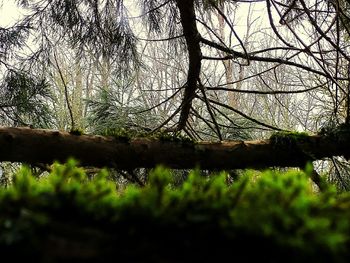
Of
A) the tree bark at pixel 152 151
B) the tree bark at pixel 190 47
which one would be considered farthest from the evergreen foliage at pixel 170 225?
the tree bark at pixel 190 47

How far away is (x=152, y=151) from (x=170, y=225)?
3.59ft

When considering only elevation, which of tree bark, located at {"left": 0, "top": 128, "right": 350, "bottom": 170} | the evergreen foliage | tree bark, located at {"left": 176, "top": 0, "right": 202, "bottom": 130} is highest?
tree bark, located at {"left": 176, "top": 0, "right": 202, "bottom": 130}

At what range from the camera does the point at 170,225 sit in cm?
35

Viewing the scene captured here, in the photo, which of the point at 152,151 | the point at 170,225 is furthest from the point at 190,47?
the point at 170,225

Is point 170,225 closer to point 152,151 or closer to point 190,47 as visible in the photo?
point 152,151

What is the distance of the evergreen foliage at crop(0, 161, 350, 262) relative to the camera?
322mm

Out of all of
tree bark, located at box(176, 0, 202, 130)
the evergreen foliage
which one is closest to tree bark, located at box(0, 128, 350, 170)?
tree bark, located at box(176, 0, 202, 130)

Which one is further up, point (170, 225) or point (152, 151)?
point (152, 151)

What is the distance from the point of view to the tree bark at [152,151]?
1.31 m

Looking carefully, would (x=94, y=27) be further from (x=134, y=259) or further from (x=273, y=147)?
(x=134, y=259)

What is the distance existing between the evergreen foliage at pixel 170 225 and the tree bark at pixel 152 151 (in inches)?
38.2

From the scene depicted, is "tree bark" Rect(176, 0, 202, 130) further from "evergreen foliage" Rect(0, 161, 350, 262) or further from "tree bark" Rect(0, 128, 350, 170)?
"evergreen foliage" Rect(0, 161, 350, 262)

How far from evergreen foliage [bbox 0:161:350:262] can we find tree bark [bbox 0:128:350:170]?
0.97 meters

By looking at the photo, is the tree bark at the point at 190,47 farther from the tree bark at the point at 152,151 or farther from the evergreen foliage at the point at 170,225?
the evergreen foliage at the point at 170,225
